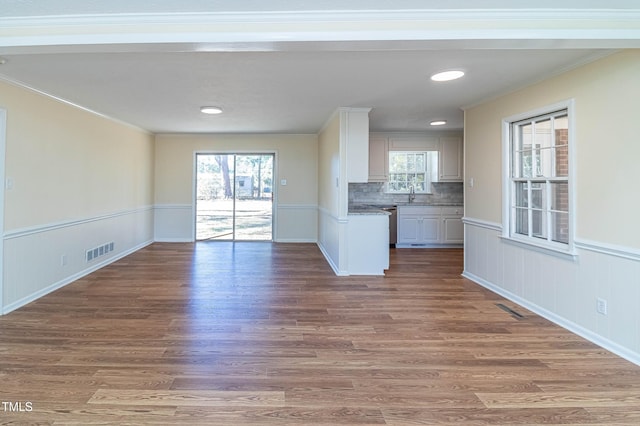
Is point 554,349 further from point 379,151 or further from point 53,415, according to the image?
point 379,151

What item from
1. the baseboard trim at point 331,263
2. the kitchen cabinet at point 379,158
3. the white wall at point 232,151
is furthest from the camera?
the white wall at point 232,151

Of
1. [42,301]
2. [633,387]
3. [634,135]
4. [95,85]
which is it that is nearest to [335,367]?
[633,387]

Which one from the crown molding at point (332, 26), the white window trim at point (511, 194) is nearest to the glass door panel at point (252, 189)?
the white window trim at point (511, 194)

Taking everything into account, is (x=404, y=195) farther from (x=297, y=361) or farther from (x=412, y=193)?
(x=297, y=361)

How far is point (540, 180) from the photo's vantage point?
356 cm

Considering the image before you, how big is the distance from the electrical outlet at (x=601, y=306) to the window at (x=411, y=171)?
16.0ft

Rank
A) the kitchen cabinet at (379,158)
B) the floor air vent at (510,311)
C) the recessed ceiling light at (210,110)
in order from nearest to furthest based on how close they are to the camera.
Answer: the floor air vent at (510,311)
the recessed ceiling light at (210,110)
the kitchen cabinet at (379,158)

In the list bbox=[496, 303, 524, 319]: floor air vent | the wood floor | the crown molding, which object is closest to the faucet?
the wood floor

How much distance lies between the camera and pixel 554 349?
275 cm

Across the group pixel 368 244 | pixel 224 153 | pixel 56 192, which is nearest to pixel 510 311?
pixel 368 244

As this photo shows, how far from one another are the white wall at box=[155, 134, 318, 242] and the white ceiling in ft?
9.32

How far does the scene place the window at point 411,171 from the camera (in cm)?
756

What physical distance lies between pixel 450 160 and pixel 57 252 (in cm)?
678

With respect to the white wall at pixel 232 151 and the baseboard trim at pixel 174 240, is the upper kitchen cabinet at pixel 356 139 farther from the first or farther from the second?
the baseboard trim at pixel 174 240
